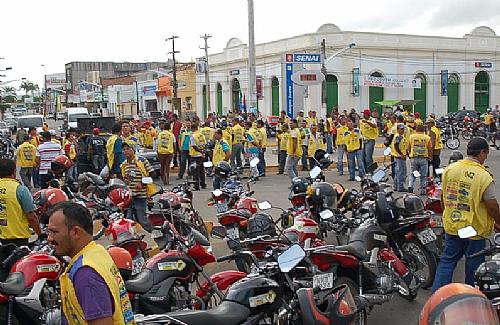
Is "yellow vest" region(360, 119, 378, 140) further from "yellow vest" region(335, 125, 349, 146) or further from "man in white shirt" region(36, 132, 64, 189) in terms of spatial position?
"man in white shirt" region(36, 132, 64, 189)

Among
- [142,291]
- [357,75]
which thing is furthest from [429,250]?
[357,75]

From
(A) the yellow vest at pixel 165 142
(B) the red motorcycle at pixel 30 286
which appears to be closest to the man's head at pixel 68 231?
(B) the red motorcycle at pixel 30 286

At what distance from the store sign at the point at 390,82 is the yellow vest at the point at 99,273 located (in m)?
39.5

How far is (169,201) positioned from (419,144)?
6.54 metres

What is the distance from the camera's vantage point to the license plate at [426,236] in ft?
21.8

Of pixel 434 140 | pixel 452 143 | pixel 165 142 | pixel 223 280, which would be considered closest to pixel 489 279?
pixel 223 280

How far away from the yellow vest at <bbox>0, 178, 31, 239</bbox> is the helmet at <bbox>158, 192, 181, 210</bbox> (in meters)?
2.26

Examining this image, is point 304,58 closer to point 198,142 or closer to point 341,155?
point 341,155

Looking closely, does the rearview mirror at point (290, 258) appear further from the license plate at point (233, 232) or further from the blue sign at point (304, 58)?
the blue sign at point (304, 58)

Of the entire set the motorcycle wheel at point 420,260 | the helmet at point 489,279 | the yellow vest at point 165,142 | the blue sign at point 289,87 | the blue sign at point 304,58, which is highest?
the blue sign at point 304,58

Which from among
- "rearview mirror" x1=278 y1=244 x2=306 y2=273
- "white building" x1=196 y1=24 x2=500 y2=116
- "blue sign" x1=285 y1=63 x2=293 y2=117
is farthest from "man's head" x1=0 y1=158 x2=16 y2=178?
"white building" x1=196 y1=24 x2=500 y2=116

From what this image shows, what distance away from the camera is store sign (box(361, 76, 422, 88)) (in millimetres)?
41266

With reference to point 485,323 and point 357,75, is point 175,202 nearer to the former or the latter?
point 485,323

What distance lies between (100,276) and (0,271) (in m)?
3.42
